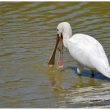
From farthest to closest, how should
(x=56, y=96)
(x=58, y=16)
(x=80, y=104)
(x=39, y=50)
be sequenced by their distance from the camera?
(x=58, y=16) → (x=39, y=50) → (x=56, y=96) → (x=80, y=104)

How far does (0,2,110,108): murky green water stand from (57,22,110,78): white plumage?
0.30 meters

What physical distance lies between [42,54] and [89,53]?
5.84ft

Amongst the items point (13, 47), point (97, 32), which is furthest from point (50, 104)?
point (97, 32)

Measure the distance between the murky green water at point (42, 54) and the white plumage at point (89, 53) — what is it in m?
0.30

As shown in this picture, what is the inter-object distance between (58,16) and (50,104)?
19.2 feet

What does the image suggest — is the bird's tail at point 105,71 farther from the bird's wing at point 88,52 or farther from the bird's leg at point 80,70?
the bird's leg at point 80,70

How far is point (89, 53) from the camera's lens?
10445 mm

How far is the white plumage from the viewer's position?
33.5ft

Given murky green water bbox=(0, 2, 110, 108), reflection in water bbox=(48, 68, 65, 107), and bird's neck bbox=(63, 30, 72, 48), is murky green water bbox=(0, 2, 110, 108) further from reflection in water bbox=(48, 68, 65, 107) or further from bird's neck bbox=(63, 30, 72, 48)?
bird's neck bbox=(63, 30, 72, 48)

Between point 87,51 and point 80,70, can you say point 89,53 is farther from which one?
point 80,70

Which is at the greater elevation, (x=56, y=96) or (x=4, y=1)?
(x=4, y=1)

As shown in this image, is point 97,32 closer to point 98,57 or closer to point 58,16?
point 58,16

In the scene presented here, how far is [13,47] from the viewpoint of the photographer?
1241cm

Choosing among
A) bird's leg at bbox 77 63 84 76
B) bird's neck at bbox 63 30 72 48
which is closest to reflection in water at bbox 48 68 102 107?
bird's leg at bbox 77 63 84 76
